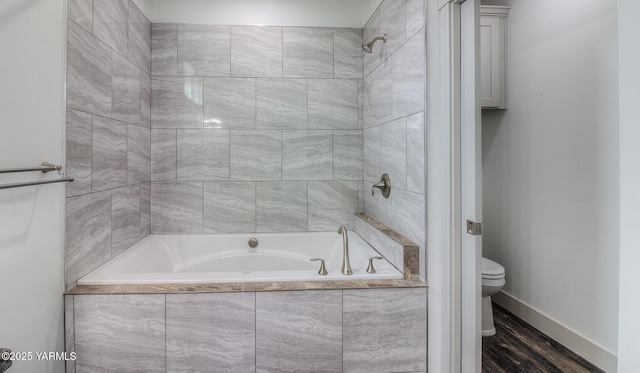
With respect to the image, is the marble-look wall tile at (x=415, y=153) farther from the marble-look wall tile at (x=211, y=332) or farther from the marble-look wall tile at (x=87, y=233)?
the marble-look wall tile at (x=87, y=233)

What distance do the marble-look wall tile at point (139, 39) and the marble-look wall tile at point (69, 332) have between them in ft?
5.33

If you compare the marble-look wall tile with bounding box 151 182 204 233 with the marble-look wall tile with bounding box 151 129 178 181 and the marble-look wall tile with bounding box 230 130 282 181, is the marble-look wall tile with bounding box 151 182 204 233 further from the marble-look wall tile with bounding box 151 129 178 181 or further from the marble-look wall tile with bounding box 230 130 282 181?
the marble-look wall tile with bounding box 230 130 282 181

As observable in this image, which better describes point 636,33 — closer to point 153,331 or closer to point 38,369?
point 153,331

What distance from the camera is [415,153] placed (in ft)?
5.78

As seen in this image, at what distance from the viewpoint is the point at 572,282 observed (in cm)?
193

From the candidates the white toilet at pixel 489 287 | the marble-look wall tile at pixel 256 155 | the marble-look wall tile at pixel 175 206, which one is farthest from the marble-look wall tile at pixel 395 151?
the marble-look wall tile at pixel 175 206

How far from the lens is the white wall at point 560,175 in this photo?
1727 mm

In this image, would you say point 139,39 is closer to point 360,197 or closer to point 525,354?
point 360,197

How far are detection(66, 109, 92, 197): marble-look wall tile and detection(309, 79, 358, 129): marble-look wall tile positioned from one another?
1.57 meters

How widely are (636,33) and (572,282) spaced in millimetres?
1727

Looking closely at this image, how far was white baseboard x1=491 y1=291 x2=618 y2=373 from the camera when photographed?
171 centimetres

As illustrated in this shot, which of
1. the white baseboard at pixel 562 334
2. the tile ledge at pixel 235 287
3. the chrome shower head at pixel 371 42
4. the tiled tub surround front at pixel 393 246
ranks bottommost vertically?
the white baseboard at pixel 562 334

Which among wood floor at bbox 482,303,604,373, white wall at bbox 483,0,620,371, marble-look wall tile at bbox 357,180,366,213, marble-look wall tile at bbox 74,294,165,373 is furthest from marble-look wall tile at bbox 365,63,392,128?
marble-look wall tile at bbox 74,294,165,373

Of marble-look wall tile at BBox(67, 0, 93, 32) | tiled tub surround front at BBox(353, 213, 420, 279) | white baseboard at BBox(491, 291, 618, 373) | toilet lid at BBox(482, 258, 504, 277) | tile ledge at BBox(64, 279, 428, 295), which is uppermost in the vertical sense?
marble-look wall tile at BBox(67, 0, 93, 32)
